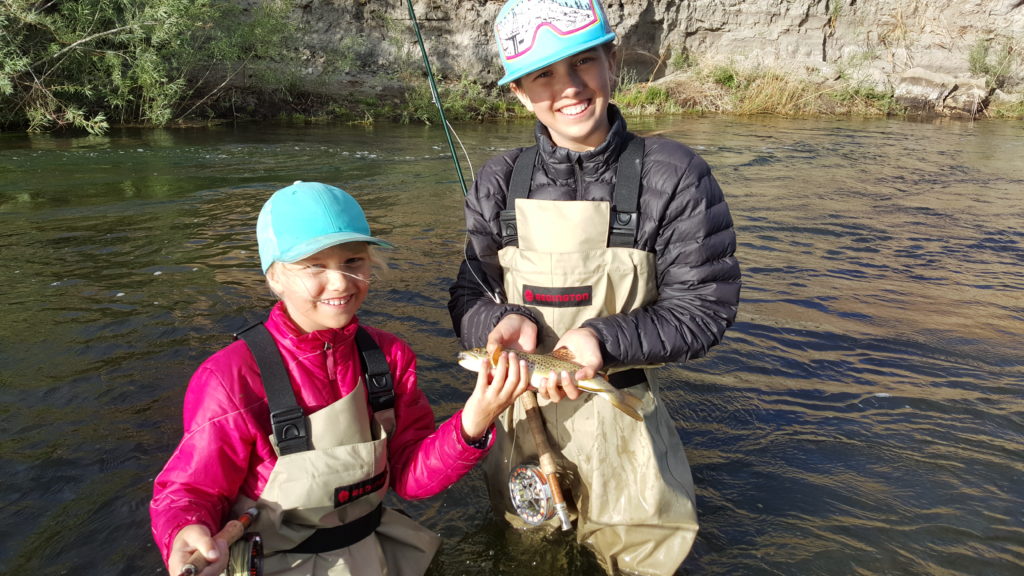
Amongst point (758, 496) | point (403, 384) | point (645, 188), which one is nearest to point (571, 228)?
point (645, 188)

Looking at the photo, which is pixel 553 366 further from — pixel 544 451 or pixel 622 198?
pixel 622 198

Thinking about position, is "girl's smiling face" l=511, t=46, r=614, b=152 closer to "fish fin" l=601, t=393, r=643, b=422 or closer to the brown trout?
the brown trout

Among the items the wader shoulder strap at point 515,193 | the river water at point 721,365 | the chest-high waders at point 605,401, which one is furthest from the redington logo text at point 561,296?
the river water at point 721,365

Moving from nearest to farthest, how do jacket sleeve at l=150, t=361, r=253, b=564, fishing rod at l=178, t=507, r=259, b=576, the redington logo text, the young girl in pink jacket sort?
fishing rod at l=178, t=507, r=259, b=576 → jacket sleeve at l=150, t=361, r=253, b=564 → the young girl in pink jacket → the redington logo text

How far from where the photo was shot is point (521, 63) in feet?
8.92

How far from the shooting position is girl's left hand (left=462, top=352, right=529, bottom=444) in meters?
2.31

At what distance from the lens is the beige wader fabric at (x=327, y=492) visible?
Result: 2312 mm

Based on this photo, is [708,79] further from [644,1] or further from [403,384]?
[403,384]

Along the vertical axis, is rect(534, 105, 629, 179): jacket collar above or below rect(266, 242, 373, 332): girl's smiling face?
above

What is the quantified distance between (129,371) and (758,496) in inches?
154

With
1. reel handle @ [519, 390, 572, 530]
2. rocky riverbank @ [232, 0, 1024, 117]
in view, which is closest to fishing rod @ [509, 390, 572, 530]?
reel handle @ [519, 390, 572, 530]

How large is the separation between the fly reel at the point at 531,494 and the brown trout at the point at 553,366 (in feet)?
1.69

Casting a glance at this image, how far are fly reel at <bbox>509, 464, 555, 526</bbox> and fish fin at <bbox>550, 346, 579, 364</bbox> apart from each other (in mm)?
555

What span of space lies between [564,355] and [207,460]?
1.18 m
